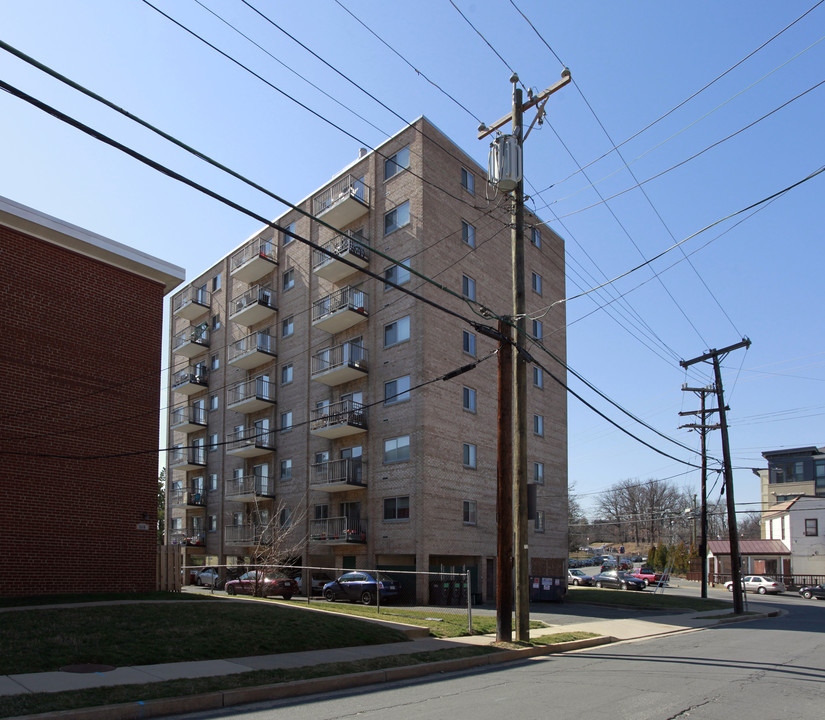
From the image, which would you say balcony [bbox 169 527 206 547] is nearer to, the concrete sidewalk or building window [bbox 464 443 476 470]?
building window [bbox 464 443 476 470]

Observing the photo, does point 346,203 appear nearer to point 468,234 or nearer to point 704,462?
point 468,234

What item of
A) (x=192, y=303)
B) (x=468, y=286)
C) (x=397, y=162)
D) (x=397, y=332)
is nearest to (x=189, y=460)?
(x=192, y=303)

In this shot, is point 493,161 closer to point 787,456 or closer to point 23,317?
point 23,317

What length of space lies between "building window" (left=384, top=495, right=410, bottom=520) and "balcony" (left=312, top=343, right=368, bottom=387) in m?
6.10

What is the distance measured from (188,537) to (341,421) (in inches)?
720

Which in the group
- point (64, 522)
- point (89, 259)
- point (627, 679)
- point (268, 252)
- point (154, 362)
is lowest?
point (627, 679)


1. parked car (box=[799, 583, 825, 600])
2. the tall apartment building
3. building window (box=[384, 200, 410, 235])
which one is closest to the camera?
→ the tall apartment building

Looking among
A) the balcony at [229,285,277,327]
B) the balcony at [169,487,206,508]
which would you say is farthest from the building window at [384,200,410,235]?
the balcony at [169,487,206,508]

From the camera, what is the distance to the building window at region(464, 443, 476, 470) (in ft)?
107

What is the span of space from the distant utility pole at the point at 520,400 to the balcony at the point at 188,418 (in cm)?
3310

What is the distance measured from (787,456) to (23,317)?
281ft

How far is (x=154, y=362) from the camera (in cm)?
2122

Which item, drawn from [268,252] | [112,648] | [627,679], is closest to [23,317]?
[112,648]

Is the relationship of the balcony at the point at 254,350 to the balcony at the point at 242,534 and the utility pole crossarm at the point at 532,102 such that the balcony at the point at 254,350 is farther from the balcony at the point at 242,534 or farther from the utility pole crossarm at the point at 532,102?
the utility pole crossarm at the point at 532,102
